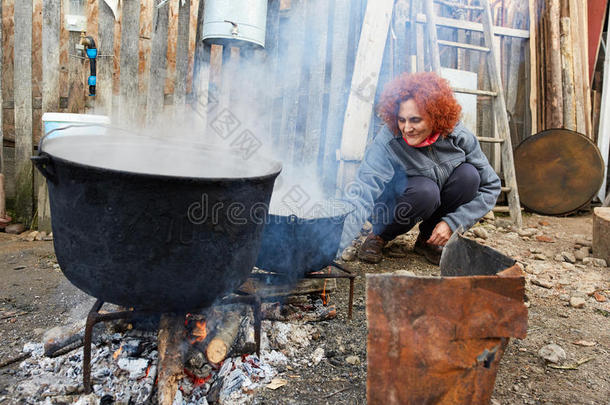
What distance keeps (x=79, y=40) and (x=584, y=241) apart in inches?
193

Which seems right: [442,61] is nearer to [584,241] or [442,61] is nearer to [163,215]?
[584,241]

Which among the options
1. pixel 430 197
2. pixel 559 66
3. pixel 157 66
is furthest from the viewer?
pixel 559 66

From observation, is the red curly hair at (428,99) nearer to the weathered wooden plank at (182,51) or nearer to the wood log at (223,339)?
the wood log at (223,339)

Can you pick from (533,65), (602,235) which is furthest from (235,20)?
(533,65)

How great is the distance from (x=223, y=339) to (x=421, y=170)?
6.19 feet

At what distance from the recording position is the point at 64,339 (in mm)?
1821

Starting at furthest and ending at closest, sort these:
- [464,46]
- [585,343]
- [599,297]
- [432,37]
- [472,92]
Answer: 1. [464,46]
2. [472,92]
3. [432,37]
4. [599,297]
5. [585,343]

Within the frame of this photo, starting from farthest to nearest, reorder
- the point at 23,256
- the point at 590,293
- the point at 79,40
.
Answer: the point at 79,40 < the point at 23,256 < the point at 590,293

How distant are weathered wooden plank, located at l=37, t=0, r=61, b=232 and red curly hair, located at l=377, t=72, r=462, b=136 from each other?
2773 millimetres

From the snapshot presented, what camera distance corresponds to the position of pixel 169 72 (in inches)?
146

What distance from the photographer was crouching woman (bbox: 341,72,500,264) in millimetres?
2723

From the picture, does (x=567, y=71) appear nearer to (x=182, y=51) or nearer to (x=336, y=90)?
(x=336, y=90)

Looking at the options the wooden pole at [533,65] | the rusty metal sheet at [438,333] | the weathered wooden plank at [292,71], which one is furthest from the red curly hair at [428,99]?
the wooden pole at [533,65]

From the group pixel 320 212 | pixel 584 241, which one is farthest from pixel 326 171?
pixel 584 241
